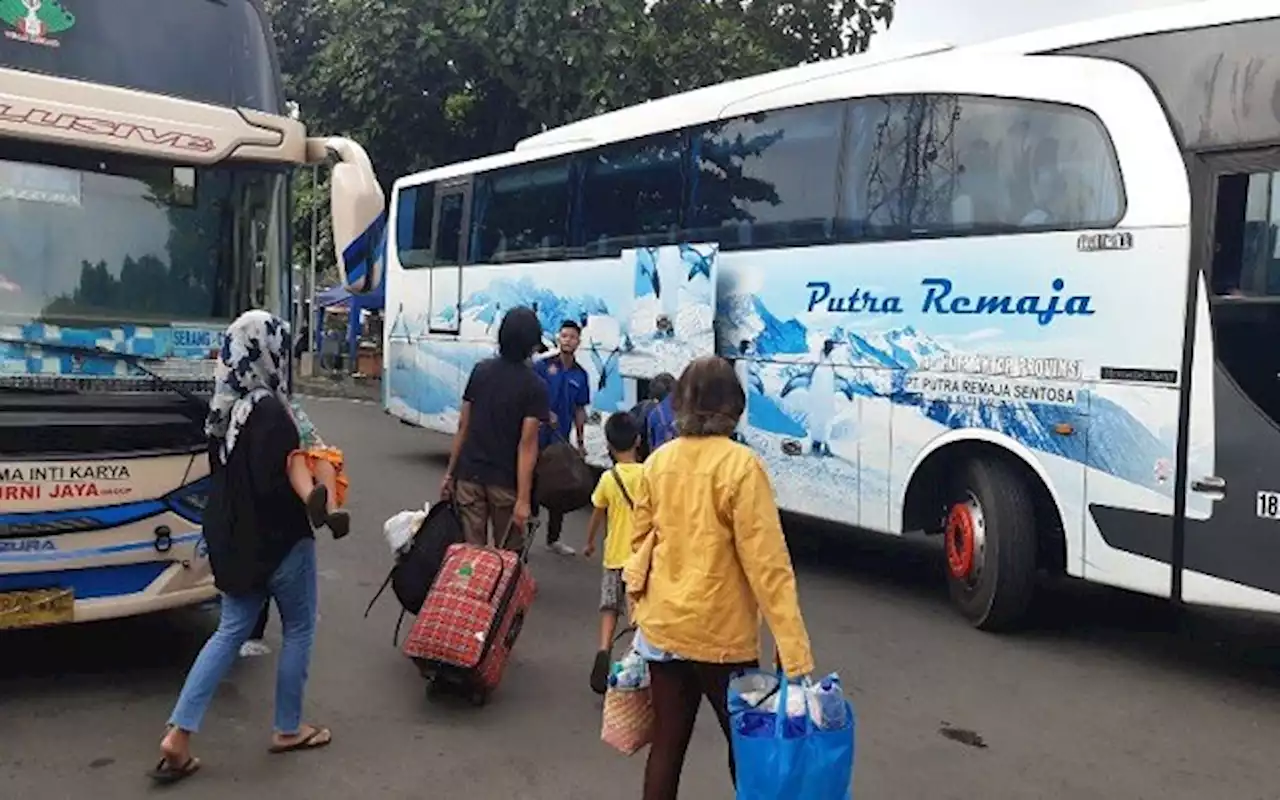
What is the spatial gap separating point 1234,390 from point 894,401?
2.17m

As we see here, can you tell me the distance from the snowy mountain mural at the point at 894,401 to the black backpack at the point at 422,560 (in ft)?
10.3

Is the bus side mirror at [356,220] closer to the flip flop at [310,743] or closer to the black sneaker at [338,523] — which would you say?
the black sneaker at [338,523]

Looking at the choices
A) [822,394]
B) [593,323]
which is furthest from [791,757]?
[593,323]

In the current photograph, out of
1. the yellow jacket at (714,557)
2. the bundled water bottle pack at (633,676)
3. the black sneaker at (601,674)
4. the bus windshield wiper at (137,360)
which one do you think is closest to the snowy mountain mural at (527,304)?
the bus windshield wiper at (137,360)

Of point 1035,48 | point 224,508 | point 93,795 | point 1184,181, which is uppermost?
point 1035,48

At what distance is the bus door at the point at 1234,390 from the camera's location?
5.78 m

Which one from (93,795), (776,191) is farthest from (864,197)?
(93,795)

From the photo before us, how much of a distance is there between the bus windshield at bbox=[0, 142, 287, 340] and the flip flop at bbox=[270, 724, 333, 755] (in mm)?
2100

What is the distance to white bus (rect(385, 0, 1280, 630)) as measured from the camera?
596cm

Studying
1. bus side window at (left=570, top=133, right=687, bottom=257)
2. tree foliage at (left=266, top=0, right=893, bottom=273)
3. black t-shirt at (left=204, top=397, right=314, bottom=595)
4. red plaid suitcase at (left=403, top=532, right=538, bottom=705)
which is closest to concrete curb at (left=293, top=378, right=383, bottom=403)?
tree foliage at (left=266, top=0, right=893, bottom=273)

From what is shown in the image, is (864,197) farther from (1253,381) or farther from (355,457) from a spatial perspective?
(355,457)

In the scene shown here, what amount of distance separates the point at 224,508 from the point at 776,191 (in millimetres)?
5158

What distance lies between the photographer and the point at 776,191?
28.2 ft

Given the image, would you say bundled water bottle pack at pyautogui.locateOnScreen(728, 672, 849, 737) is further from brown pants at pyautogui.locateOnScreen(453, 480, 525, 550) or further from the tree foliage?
the tree foliage
